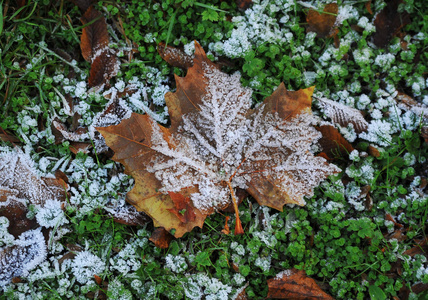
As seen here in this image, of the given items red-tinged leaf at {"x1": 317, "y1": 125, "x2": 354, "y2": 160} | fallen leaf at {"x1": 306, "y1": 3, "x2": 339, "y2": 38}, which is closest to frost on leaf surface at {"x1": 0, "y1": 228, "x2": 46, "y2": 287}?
red-tinged leaf at {"x1": 317, "y1": 125, "x2": 354, "y2": 160}

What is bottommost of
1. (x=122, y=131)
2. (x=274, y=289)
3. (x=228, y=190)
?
(x=274, y=289)

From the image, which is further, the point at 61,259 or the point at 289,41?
the point at 289,41

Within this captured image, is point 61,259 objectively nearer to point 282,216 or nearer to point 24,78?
point 24,78

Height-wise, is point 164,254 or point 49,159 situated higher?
point 49,159

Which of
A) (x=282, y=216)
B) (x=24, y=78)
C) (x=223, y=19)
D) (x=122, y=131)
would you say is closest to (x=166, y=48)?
(x=223, y=19)

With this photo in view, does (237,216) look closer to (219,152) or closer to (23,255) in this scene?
(219,152)

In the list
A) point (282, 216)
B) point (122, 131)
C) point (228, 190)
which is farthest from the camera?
point (282, 216)

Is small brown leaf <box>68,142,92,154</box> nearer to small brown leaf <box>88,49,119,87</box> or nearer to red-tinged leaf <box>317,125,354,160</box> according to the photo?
small brown leaf <box>88,49,119,87</box>
